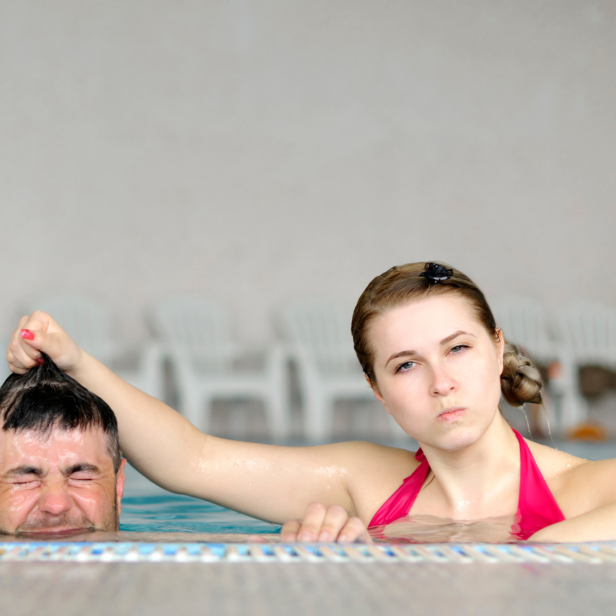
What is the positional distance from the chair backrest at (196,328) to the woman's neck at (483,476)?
4210 mm

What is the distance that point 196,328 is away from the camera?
19.8 ft

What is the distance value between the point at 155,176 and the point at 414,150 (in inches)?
95.8

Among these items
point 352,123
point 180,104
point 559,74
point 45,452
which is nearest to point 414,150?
point 352,123

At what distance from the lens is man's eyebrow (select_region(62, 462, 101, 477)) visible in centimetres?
140

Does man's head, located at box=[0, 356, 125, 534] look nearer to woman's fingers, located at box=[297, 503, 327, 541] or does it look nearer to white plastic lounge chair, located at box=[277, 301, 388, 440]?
woman's fingers, located at box=[297, 503, 327, 541]

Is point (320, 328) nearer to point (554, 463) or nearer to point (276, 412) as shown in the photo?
point (276, 412)

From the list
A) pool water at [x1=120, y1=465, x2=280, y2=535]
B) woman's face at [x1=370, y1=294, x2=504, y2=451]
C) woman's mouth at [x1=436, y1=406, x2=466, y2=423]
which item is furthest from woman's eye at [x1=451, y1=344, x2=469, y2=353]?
pool water at [x1=120, y1=465, x2=280, y2=535]

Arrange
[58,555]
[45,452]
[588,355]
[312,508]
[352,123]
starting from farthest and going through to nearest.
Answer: [352,123] → [588,355] → [45,452] → [312,508] → [58,555]

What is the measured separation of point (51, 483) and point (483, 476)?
2.96 feet

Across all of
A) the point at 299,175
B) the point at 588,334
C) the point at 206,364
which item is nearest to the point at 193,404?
the point at 206,364

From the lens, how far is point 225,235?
6.67m

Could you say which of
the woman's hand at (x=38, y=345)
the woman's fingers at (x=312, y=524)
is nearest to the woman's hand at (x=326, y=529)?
the woman's fingers at (x=312, y=524)

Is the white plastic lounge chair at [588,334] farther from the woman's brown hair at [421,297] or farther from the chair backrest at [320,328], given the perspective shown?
the woman's brown hair at [421,297]

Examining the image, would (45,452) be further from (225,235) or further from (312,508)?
(225,235)
